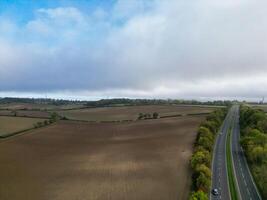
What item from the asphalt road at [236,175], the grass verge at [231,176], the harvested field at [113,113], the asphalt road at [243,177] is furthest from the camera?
the harvested field at [113,113]

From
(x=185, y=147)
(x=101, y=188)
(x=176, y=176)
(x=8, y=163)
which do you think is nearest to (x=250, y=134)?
(x=185, y=147)

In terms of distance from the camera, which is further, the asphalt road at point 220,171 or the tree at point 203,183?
the asphalt road at point 220,171

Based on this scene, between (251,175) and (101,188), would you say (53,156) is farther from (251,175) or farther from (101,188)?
(251,175)

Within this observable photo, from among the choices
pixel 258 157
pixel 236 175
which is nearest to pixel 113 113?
pixel 258 157

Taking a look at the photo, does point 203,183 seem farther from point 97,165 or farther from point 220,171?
point 97,165

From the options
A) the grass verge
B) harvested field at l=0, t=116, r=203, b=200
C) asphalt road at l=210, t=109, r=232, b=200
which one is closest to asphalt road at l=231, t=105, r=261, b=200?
the grass verge

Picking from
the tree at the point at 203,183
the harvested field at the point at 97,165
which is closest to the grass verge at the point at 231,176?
the tree at the point at 203,183

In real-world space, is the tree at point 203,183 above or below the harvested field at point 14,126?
below

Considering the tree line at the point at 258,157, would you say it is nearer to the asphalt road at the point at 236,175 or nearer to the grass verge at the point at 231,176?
the asphalt road at the point at 236,175

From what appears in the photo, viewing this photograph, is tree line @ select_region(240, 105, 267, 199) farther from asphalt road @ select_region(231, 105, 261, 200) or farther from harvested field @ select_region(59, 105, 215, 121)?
harvested field @ select_region(59, 105, 215, 121)
